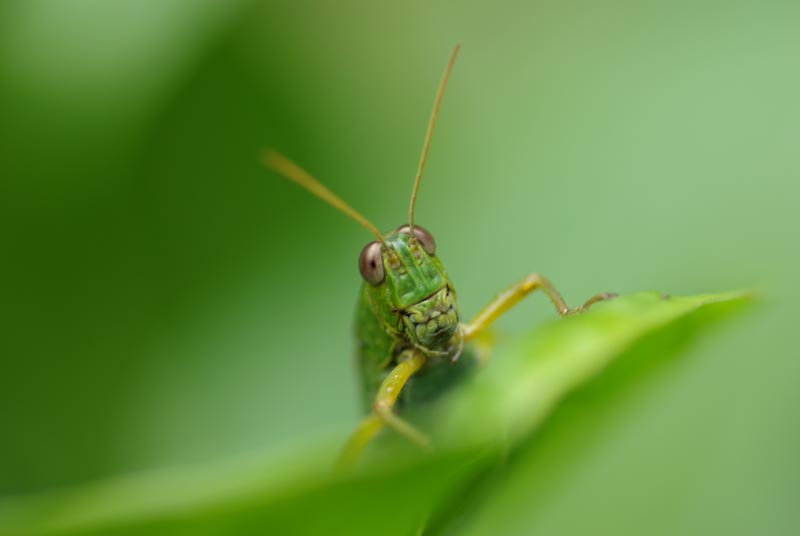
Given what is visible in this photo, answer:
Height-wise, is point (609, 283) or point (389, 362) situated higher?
point (389, 362)

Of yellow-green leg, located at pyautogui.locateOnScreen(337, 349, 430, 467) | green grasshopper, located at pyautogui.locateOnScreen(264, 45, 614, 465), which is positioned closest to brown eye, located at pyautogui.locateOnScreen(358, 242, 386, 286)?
green grasshopper, located at pyautogui.locateOnScreen(264, 45, 614, 465)

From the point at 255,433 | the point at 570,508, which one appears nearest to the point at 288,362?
the point at 255,433

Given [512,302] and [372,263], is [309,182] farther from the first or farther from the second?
[512,302]

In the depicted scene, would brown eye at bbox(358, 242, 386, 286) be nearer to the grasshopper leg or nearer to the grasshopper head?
the grasshopper head

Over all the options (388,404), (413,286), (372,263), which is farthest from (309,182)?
(388,404)

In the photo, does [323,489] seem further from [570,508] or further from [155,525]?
[570,508]

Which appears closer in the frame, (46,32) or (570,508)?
(570,508)
